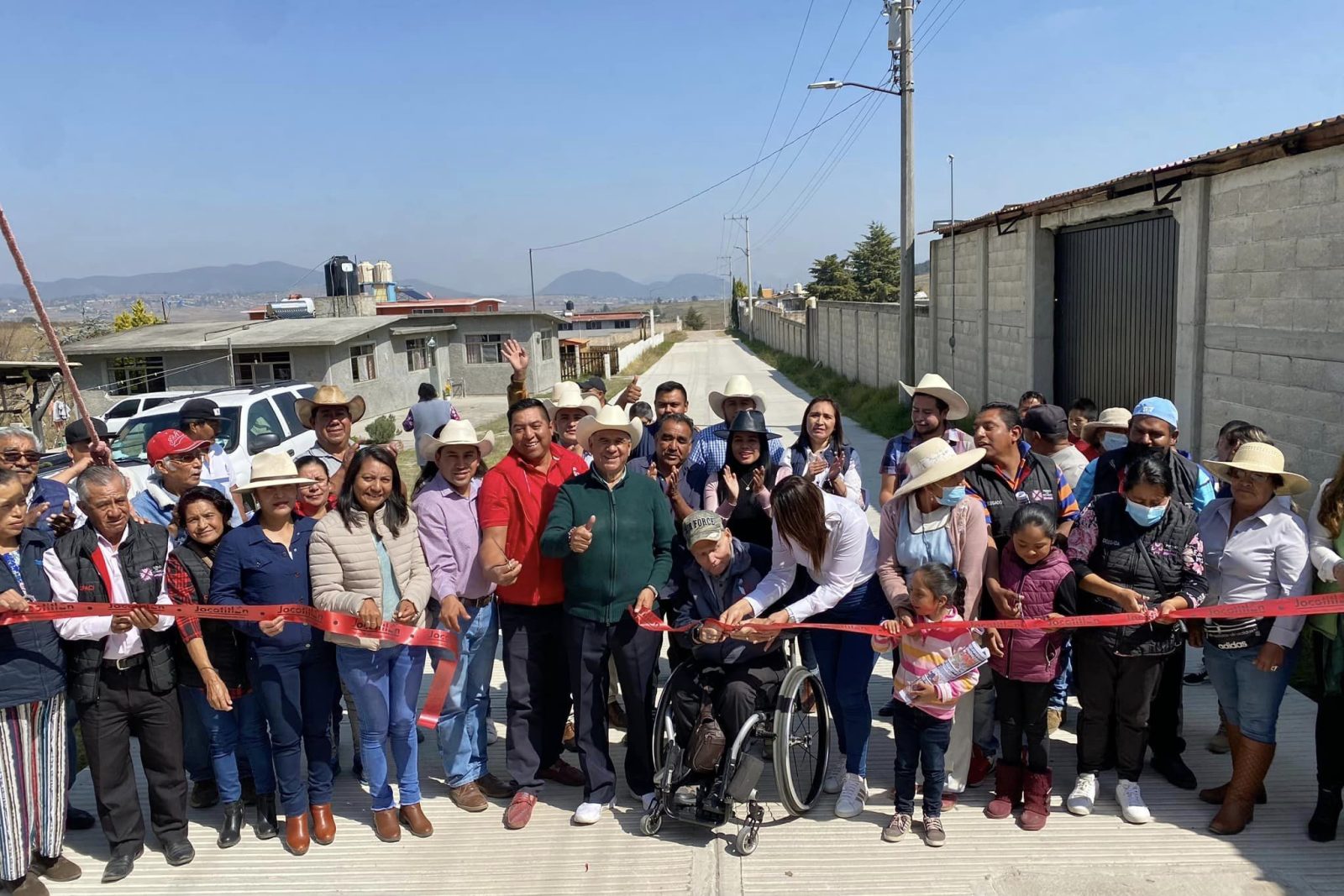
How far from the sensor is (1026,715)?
4285 millimetres

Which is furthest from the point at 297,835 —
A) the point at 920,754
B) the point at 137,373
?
the point at 137,373

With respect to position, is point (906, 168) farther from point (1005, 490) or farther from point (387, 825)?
point (387, 825)

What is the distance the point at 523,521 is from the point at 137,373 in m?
24.4

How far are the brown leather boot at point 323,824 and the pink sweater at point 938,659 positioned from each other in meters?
2.63

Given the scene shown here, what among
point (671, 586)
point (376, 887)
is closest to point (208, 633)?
point (376, 887)

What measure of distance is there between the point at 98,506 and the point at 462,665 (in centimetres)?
171

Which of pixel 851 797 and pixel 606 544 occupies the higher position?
pixel 606 544

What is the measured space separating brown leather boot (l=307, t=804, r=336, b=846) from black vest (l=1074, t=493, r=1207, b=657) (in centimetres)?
354

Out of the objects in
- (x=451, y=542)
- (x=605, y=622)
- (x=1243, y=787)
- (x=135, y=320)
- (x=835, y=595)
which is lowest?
(x=1243, y=787)

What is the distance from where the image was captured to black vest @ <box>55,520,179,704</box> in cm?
409

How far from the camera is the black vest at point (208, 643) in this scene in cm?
427

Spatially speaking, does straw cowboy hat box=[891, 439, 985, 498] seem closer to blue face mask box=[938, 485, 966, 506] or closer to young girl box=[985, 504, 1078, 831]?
blue face mask box=[938, 485, 966, 506]

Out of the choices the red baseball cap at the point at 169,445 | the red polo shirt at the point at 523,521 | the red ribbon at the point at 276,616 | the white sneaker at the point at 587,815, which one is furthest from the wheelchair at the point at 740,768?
the red baseball cap at the point at 169,445

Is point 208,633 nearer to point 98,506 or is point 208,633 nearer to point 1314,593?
point 98,506
